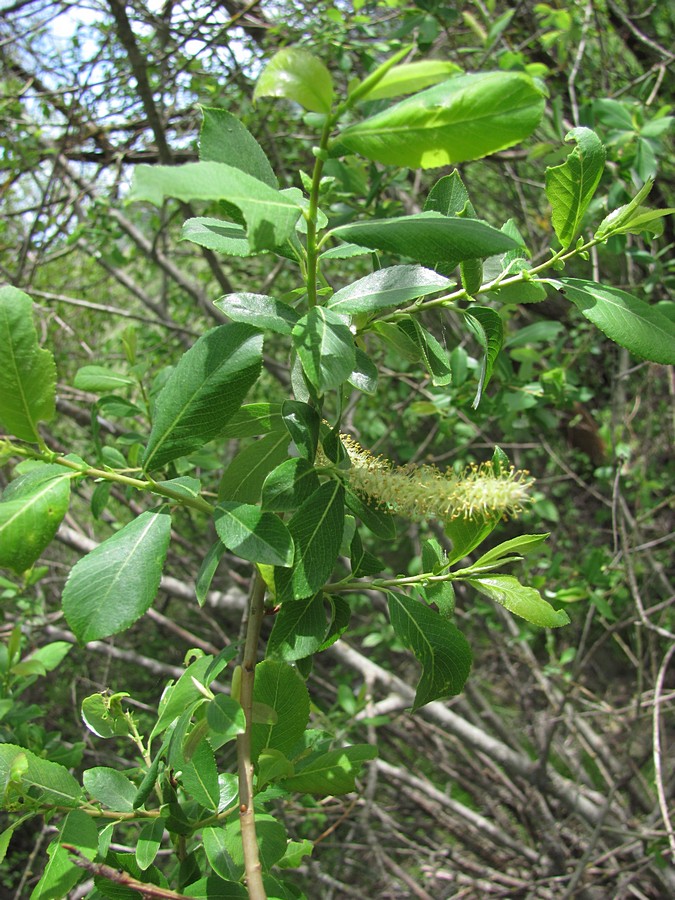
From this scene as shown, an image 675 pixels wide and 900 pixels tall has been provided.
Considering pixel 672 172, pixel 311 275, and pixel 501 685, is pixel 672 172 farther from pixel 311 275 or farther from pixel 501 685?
pixel 311 275

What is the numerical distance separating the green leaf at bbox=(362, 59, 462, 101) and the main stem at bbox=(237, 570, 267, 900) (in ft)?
1.52

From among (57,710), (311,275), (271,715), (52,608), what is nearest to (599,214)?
(311,275)

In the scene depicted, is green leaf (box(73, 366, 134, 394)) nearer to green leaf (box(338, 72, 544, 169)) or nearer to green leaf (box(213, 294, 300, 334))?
green leaf (box(213, 294, 300, 334))

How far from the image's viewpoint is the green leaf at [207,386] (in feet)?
2.24

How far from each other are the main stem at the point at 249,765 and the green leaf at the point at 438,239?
1.16ft

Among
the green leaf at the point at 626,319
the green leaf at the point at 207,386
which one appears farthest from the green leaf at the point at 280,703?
the green leaf at the point at 626,319

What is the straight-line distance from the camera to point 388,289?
713mm

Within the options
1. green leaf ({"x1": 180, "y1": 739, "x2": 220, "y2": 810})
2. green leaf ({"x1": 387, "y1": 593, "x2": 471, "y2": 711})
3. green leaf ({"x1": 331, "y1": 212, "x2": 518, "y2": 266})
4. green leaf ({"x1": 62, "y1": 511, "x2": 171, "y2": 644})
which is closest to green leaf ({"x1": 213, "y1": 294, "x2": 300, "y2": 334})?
green leaf ({"x1": 331, "y1": 212, "x2": 518, "y2": 266})

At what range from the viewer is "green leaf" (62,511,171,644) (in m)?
0.62

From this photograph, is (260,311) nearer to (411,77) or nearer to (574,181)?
(411,77)

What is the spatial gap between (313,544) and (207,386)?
180 mm

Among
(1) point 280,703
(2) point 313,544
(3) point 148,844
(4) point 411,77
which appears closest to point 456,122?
(4) point 411,77

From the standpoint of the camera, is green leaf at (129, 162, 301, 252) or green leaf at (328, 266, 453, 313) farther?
green leaf at (328, 266, 453, 313)

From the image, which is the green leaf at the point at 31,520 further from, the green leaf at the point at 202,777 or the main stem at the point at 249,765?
the green leaf at the point at 202,777
